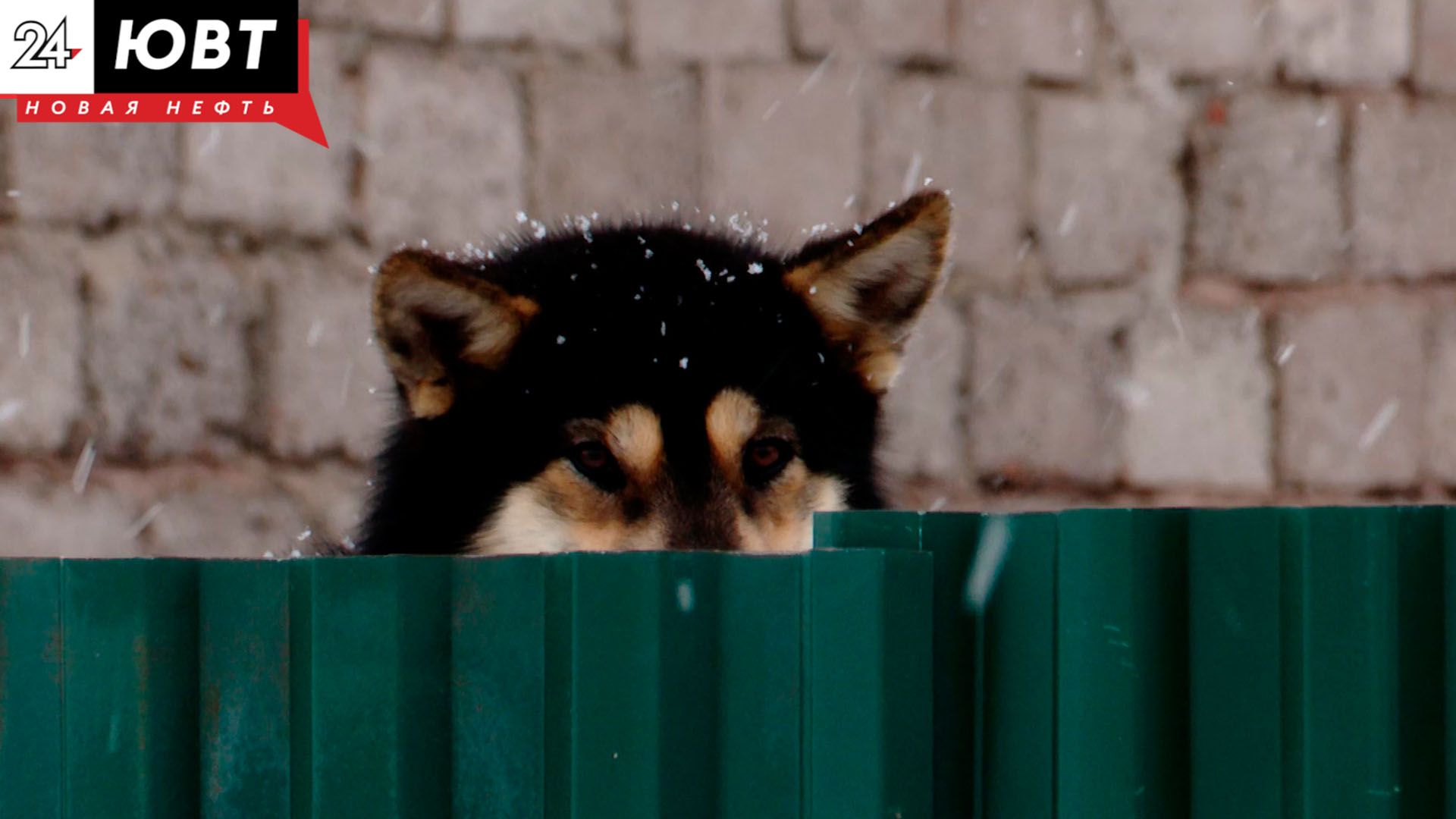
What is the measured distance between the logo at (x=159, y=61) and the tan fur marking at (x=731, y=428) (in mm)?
2187

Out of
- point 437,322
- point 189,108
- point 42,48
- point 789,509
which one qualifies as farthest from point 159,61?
point 789,509

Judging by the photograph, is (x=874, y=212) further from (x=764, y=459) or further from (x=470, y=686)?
(x=470, y=686)

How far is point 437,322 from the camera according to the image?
3398mm

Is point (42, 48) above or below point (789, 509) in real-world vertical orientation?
above

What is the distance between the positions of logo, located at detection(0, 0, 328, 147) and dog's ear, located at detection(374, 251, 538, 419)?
175 cm

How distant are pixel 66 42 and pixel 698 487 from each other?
2721mm

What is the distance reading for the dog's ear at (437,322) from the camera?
Result: 3240mm

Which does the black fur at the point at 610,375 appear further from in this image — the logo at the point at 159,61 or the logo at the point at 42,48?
the logo at the point at 42,48

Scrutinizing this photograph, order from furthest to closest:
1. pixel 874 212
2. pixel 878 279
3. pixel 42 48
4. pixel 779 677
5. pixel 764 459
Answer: pixel 874 212 → pixel 42 48 → pixel 878 279 → pixel 764 459 → pixel 779 677

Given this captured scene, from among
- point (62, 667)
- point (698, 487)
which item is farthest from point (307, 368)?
point (62, 667)

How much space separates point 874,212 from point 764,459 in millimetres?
2479

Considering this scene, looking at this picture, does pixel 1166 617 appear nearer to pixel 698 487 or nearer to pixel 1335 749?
pixel 1335 749

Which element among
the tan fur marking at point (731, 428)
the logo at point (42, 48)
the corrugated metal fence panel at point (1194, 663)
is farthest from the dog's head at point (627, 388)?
the logo at point (42, 48)

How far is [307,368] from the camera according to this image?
193 inches
